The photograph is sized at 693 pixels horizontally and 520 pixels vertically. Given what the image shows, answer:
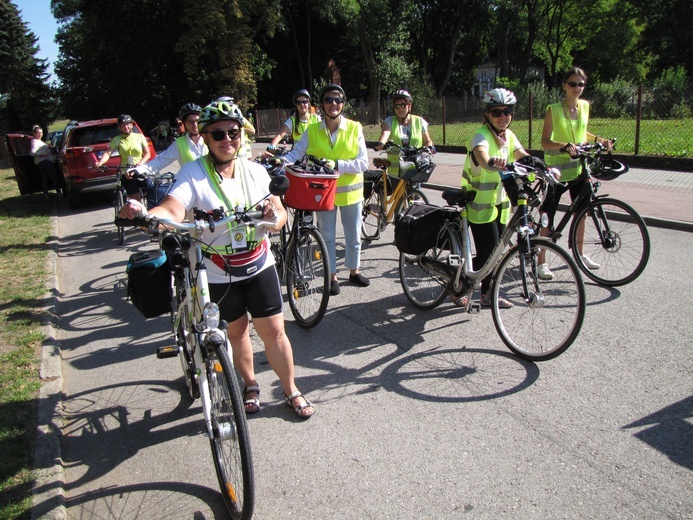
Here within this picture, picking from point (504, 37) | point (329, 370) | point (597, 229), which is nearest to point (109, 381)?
point (329, 370)

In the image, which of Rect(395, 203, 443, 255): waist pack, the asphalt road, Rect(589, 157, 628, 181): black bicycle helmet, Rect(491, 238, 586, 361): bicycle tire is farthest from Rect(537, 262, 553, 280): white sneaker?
Rect(589, 157, 628, 181): black bicycle helmet

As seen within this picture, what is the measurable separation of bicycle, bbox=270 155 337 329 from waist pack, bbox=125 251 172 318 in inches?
61.3

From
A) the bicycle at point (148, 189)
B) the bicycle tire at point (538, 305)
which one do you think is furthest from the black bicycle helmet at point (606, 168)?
the bicycle at point (148, 189)

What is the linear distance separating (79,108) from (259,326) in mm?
43560

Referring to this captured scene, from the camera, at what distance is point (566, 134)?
5715 mm

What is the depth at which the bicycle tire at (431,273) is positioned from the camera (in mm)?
4949

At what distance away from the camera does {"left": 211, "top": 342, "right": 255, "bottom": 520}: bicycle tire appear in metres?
2.57

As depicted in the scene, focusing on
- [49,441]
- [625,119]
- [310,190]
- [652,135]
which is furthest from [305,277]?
[625,119]

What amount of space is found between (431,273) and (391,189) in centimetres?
274

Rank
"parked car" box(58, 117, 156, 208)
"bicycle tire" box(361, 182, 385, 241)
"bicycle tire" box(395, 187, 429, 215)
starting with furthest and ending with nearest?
"parked car" box(58, 117, 156, 208) < "bicycle tire" box(361, 182, 385, 241) < "bicycle tire" box(395, 187, 429, 215)

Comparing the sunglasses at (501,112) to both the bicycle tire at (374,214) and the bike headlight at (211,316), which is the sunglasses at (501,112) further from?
the bicycle tire at (374,214)

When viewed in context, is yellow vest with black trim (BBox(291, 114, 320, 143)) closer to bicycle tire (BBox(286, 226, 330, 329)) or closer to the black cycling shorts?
bicycle tire (BBox(286, 226, 330, 329))

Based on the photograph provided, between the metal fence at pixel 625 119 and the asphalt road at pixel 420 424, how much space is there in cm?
952

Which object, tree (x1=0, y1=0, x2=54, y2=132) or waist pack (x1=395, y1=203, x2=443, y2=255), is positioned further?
tree (x1=0, y1=0, x2=54, y2=132)
